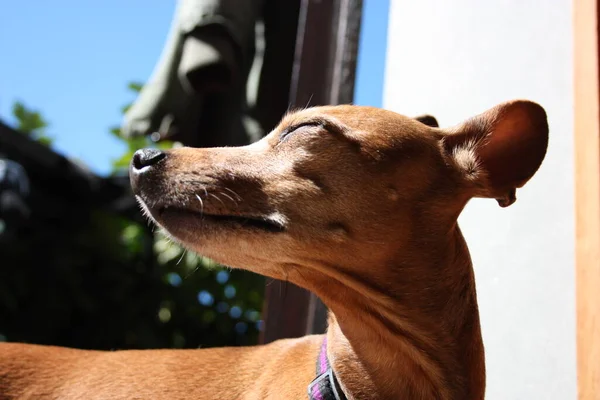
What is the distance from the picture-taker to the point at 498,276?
2.57m

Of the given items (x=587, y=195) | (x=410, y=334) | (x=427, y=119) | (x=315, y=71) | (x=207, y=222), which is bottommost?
(x=410, y=334)

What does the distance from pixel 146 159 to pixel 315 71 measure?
1642mm

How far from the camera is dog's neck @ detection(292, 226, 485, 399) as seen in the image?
1859mm

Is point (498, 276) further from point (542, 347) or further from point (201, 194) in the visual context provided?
point (201, 194)

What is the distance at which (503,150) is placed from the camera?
2.06m

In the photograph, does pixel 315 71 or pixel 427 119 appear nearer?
pixel 427 119

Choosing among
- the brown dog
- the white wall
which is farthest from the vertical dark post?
the brown dog

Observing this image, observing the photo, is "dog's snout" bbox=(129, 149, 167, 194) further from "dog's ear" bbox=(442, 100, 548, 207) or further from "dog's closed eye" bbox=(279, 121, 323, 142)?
"dog's ear" bbox=(442, 100, 548, 207)

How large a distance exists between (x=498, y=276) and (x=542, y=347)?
31 centimetres

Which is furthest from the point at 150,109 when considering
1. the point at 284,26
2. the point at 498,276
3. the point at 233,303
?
the point at 233,303

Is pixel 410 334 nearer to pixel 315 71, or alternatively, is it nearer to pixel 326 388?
pixel 326 388

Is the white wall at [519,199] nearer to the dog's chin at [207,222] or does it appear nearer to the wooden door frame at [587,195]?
the wooden door frame at [587,195]

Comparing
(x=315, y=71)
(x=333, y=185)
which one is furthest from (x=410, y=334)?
(x=315, y=71)

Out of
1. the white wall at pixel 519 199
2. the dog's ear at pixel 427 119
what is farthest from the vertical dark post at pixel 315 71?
the dog's ear at pixel 427 119
